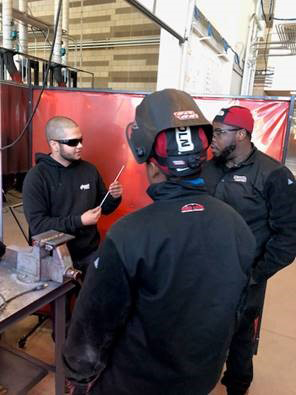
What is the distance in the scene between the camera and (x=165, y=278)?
70 centimetres

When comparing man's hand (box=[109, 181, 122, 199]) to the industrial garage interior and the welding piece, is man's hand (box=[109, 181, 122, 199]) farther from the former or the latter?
the welding piece

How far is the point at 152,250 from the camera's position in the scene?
0.68 metres

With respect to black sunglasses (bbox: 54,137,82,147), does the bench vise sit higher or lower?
lower

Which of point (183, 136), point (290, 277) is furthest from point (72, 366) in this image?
point (290, 277)

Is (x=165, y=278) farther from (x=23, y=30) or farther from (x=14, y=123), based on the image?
(x=23, y=30)

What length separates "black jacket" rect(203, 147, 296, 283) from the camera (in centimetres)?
139

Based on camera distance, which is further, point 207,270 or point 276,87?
point 276,87

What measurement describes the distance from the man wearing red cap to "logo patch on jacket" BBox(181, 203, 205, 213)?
774 millimetres

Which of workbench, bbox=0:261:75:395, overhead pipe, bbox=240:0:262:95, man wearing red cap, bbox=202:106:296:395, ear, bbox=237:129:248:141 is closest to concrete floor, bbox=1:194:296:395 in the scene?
workbench, bbox=0:261:75:395

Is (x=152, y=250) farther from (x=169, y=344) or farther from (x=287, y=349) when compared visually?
(x=287, y=349)

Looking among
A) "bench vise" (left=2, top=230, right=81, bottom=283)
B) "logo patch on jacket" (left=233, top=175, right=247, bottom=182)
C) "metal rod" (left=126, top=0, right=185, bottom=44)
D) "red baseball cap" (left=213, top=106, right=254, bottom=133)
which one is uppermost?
"metal rod" (left=126, top=0, right=185, bottom=44)

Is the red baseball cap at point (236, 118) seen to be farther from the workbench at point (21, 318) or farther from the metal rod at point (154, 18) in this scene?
the metal rod at point (154, 18)

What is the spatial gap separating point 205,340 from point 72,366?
33 centimetres

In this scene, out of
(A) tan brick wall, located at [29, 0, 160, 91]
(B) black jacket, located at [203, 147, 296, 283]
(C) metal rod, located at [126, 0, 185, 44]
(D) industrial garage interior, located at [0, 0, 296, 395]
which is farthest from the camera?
(A) tan brick wall, located at [29, 0, 160, 91]
